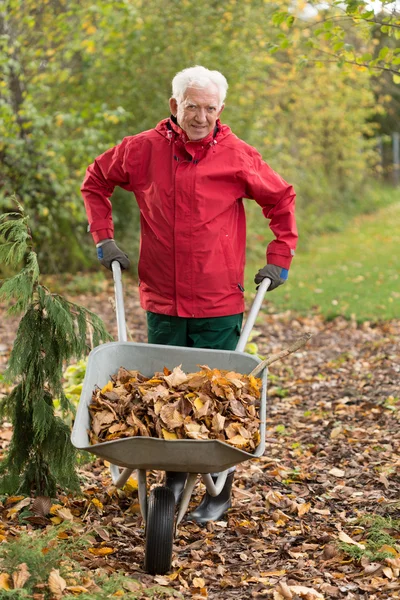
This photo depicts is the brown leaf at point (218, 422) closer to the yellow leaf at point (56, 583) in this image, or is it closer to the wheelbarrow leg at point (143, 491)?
the wheelbarrow leg at point (143, 491)

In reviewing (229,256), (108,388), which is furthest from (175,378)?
(229,256)

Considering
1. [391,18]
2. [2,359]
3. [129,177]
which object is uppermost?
[391,18]

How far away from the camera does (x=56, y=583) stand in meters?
2.80

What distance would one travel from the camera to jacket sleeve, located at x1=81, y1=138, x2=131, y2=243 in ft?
12.6

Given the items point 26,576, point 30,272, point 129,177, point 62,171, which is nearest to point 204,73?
point 129,177

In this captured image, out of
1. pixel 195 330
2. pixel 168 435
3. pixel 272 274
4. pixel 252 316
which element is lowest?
pixel 168 435

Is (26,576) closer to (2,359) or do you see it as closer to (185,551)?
(185,551)

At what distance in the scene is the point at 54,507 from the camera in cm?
375

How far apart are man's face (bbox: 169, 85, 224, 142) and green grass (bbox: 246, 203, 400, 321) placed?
17.2ft

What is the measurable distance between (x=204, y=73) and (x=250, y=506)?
82.3 inches

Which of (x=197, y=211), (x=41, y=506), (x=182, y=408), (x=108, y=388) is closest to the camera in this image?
(x=182, y=408)

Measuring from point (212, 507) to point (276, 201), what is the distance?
58.3 inches

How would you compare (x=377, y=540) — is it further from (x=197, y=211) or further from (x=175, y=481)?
(x=197, y=211)

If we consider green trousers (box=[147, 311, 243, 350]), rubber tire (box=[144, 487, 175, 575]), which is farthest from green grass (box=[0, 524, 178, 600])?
green trousers (box=[147, 311, 243, 350])
